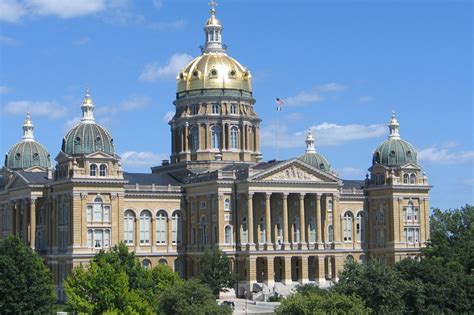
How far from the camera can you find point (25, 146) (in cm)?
14888

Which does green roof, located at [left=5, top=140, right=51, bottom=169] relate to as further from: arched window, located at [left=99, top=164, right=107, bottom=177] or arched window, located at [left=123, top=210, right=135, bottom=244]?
arched window, located at [left=99, top=164, right=107, bottom=177]

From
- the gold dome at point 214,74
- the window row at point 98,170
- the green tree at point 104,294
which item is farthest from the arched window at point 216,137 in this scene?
the green tree at point 104,294

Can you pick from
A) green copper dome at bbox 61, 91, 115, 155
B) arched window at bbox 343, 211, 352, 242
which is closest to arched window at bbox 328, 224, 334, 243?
arched window at bbox 343, 211, 352, 242

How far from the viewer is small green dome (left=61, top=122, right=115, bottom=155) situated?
126500mm

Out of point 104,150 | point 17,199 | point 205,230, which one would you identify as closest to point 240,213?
point 205,230

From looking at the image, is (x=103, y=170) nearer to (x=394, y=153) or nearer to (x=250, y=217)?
(x=250, y=217)

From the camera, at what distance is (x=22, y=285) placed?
309ft

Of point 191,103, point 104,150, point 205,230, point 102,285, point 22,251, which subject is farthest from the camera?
point 191,103

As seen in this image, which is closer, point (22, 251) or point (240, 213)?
point (22, 251)

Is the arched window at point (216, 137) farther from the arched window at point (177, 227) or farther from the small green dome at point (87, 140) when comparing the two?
the small green dome at point (87, 140)

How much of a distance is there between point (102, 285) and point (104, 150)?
133 feet

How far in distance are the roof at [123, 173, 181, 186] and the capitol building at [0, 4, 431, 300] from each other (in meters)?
0.32

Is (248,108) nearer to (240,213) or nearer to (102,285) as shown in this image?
(240,213)

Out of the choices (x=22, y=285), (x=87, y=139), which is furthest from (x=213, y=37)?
(x=22, y=285)
